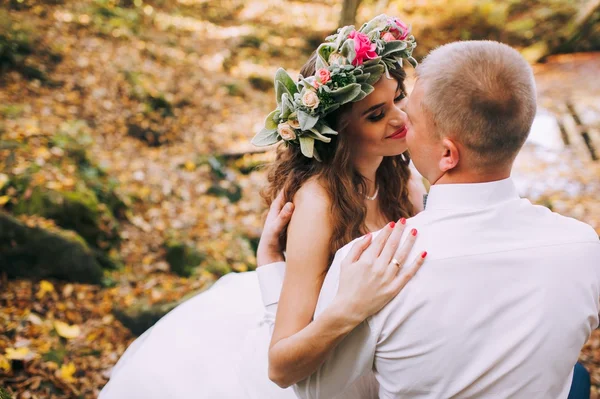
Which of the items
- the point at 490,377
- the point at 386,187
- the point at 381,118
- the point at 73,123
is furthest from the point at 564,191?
the point at 73,123

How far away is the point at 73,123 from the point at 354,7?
5171 mm

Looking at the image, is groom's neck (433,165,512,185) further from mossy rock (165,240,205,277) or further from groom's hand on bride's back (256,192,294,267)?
mossy rock (165,240,205,277)

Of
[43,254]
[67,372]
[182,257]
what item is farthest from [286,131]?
[182,257]

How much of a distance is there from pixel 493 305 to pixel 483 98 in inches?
25.7

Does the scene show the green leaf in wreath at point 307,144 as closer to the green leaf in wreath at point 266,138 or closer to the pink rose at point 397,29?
the green leaf in wreath at point 266,138

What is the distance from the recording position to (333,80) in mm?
2055

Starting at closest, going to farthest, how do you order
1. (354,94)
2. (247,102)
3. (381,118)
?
(354,94) → (381,118) → (247,102)

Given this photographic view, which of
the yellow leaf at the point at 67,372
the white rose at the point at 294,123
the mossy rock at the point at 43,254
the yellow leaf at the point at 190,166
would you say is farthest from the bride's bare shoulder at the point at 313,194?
the yellow leaf at the point at 190,166

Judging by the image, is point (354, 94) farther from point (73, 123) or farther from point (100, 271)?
point (73, 123)

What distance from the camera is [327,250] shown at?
2.07 m

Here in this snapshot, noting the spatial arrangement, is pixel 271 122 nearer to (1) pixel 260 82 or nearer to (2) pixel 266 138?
(2) pixel 266 138

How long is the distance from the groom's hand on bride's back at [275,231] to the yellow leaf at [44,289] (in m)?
2.40

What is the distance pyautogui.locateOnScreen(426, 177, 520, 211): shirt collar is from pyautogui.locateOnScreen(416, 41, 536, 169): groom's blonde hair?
3.0 inches

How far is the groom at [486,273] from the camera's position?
57.2 inches
